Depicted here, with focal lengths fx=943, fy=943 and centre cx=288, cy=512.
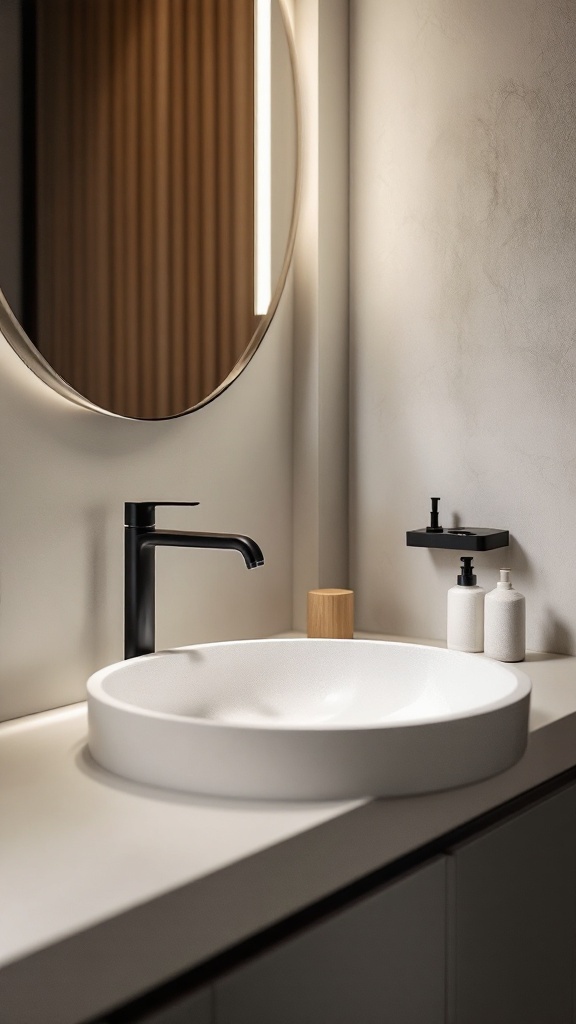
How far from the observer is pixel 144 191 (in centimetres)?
130

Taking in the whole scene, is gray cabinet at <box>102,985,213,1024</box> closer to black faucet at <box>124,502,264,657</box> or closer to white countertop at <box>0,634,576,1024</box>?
white countertop at <box>0,634,576,1024</box>

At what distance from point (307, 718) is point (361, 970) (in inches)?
14.9

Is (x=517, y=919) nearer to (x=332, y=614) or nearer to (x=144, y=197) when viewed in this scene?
(x=332, y=614)

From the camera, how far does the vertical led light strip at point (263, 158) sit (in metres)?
1.49

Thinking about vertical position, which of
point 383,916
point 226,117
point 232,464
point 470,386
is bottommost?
point 383,916

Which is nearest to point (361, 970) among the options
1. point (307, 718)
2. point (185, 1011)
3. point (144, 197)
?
point (185, 1011)

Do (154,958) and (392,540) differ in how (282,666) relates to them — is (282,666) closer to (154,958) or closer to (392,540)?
(392,540)

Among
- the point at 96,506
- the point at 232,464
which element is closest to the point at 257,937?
the point at 96,506

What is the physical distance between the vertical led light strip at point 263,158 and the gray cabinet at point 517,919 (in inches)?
33.8

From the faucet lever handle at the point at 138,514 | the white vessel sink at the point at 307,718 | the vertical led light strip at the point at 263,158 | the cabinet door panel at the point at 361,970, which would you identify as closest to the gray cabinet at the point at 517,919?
the cabinet door panel at the point at 361,970

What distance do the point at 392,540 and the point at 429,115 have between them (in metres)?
0.70

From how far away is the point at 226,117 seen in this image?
1.43 m

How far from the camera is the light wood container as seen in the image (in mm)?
1447

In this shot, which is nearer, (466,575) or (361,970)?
(361,970)
